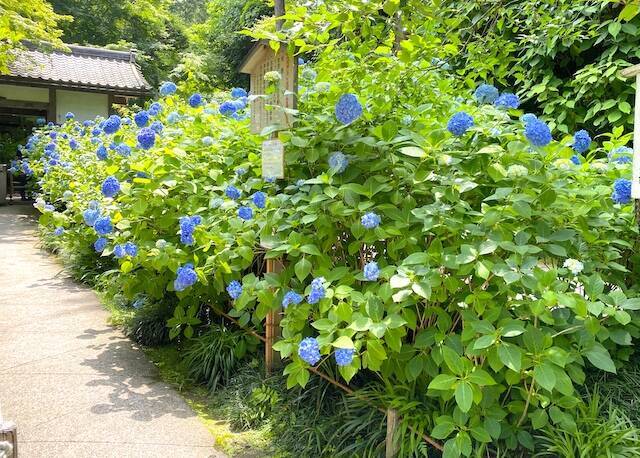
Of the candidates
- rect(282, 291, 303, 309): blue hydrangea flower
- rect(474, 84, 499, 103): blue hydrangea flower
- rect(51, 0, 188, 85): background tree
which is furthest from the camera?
rect(51, 0, 188, 85): background tree

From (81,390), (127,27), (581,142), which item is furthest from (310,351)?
(127,27)

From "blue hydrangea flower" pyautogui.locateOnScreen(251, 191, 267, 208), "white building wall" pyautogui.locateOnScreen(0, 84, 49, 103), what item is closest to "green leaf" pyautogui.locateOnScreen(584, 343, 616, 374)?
"blue hydrangea flower" pyautogui.locateOnScreen(251, 191, 267, 208)

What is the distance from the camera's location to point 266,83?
3.02 meters

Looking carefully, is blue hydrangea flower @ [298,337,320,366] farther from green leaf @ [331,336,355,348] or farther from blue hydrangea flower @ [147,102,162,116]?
blue hydrangea flower @ [147,102,162,116]

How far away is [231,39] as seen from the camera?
53.9ft

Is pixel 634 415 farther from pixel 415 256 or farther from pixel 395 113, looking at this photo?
pixel 395 113

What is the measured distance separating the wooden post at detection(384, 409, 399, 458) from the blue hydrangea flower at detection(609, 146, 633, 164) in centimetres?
170

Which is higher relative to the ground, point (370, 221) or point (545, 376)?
point (370, 221)

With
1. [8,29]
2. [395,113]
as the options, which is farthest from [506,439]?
[8,29]

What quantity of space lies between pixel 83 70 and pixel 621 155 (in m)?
14.1

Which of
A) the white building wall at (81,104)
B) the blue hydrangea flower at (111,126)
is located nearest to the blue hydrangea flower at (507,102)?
the blue hydrangea flower at (111,126)

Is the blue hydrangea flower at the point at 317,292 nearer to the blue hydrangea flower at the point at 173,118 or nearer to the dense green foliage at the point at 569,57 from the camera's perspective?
the blue hydrangea flower at the point at 173,118

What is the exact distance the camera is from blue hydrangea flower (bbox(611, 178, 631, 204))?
2305mm

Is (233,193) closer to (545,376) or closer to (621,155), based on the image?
(545,376)
